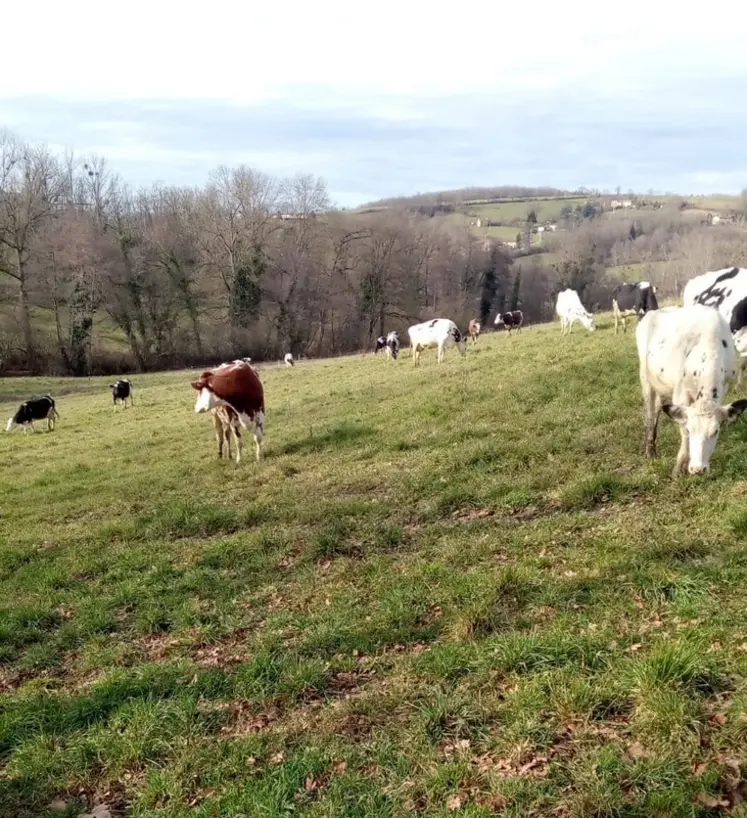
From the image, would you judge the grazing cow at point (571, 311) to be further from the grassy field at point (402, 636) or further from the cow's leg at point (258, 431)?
the cow's leg at point (258, 431)

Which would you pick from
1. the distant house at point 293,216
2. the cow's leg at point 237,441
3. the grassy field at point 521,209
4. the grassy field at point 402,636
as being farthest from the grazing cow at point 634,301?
the grassy field at point 521,209

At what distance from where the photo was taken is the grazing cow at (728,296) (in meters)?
11.8

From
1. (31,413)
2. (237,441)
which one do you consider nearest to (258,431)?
(237,441)

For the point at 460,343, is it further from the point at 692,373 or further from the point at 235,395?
the point at 692,373

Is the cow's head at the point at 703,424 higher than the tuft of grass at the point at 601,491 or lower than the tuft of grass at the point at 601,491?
higher

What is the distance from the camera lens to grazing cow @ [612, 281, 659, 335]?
2248 cm

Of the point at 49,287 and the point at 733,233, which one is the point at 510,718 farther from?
the point at 733,233

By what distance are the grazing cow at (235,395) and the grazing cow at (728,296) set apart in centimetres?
864

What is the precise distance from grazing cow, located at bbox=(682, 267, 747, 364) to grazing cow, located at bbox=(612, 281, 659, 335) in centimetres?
814

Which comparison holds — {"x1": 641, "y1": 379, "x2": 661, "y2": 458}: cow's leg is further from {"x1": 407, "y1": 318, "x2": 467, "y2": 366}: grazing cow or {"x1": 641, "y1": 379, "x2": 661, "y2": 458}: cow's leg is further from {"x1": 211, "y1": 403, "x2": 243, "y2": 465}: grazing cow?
{"x1": 407, "y1": 318, "x2": 467, "y2": 366}: grazing cow

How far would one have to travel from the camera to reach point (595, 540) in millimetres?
6969

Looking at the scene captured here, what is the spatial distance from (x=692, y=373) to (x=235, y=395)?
29.8 ft

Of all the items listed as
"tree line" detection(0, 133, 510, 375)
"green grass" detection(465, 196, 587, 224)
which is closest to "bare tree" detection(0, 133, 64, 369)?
"tree line" detection(0, 133, 510, 375)

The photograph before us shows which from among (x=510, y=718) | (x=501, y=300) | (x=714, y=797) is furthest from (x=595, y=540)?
(x=501, y=300)
